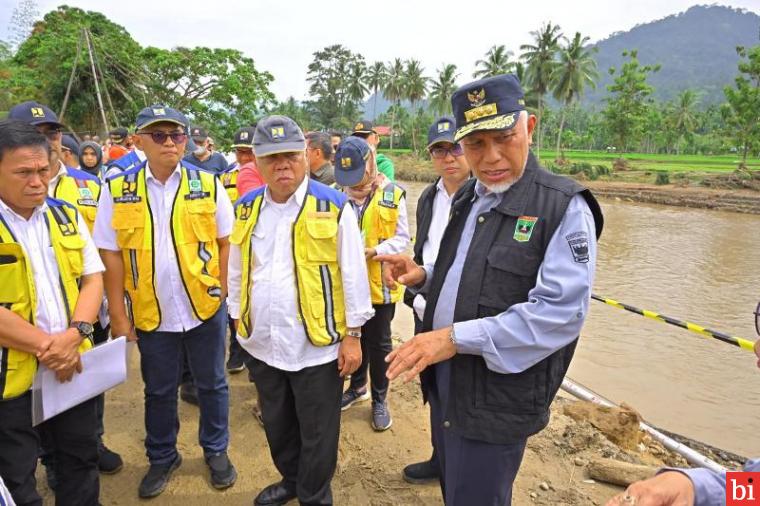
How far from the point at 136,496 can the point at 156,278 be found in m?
1.41

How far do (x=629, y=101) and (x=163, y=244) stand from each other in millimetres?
40572

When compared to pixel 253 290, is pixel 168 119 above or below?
above

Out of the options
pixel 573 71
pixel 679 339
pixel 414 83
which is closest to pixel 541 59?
pixel 573 71

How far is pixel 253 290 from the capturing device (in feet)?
7.94

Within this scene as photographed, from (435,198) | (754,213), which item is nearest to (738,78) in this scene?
(754,213)

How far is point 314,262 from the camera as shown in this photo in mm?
2373

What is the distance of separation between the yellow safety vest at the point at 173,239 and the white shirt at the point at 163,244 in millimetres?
26

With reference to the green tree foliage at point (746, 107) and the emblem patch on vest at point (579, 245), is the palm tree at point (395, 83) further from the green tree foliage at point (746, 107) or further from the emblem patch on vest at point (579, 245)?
the emblem patch on vest at point (579, 245)

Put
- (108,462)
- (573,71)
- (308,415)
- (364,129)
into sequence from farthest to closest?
(573,71)
(364,129)
(108,462)
(308,415)

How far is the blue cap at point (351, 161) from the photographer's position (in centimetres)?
335

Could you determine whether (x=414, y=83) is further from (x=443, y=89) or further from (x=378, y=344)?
(x=378, y=344)

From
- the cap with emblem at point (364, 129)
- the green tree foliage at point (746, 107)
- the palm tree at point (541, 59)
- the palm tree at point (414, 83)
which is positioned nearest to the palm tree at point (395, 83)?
the palm tree at point (414, 83)

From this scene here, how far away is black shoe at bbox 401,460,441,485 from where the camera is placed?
2.94 metres

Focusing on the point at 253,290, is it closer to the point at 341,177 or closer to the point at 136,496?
the point at 341,177
